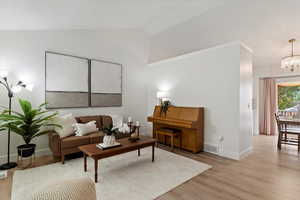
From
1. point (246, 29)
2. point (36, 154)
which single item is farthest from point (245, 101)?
point (36, 154)

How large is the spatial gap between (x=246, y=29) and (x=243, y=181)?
3.47m

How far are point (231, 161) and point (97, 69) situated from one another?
4.14 metres

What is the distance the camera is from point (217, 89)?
349 centimetres

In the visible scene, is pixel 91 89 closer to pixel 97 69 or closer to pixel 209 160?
pixel 97 69

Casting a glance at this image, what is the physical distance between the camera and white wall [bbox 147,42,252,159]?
10.5 feet

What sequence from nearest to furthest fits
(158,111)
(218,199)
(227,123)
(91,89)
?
(218,199) < (227,123) < (91,89) < (158,111)

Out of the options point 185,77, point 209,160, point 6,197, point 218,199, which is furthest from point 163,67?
point 6,197

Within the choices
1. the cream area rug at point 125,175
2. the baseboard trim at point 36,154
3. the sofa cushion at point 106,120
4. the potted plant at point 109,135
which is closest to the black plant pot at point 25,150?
the cream area rug at point 125,175

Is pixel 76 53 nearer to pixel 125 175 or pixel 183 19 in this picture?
pixel 183 19

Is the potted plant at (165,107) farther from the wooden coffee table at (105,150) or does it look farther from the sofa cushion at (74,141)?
the sofa cushion at (74,141)

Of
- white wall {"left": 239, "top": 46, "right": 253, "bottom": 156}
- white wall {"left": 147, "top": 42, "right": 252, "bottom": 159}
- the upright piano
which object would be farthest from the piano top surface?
white wall {"left": 239, "top": 46, "right": 253, "bottom": 156}

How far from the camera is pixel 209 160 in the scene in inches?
122

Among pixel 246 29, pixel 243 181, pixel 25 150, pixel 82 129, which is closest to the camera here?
pixel 243 181

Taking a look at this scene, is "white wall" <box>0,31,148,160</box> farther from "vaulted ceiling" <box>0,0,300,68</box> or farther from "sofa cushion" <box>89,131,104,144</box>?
"sofa cushion" <box>89,131,104,144</box>
